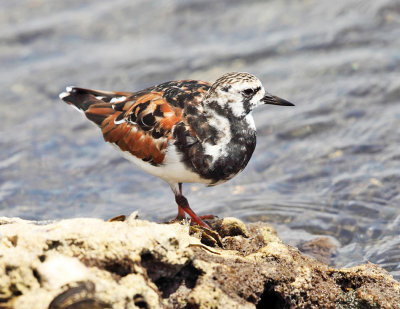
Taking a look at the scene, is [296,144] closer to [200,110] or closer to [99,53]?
[200,110]

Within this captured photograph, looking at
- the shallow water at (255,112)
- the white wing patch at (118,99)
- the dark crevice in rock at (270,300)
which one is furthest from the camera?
the shallow water at (255,112)

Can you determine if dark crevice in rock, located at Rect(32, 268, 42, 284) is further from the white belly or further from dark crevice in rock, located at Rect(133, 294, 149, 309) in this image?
the white belly

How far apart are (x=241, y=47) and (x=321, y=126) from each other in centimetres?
209

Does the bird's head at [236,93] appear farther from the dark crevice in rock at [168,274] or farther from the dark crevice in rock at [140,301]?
the dark crevice in rock at [140,301]

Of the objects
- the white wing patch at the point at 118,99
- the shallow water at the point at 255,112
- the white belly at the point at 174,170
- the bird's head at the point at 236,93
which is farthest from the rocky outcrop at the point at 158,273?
the white wing patch at the point at 118,99

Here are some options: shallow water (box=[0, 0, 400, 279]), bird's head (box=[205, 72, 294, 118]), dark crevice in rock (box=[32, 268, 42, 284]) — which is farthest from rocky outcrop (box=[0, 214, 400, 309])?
shallow water (box=[0, 0, 400, 279])

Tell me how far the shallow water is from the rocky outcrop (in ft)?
4.73

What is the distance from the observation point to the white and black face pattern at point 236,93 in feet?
13.3

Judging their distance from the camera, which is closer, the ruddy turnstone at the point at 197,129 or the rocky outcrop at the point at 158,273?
the rocky outcrop at the point at 158,273

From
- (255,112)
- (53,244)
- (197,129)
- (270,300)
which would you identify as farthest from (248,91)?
(255,112)

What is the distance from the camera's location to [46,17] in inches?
362

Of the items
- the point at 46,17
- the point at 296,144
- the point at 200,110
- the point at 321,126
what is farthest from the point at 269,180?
the point at 46,17

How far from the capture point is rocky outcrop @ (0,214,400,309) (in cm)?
235

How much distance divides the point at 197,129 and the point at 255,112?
3.37 m
